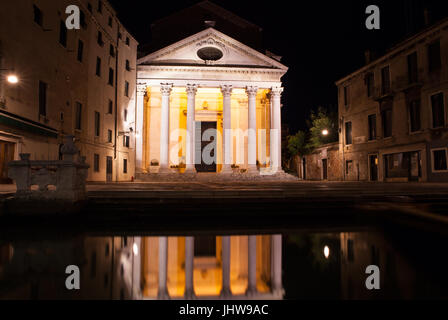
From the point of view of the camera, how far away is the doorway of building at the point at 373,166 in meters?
24.7

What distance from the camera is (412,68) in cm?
2119

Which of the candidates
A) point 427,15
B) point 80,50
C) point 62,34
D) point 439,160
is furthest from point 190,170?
point 427,15

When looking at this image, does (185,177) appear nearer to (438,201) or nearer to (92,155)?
(92,155)

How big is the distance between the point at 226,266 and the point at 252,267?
0.44m

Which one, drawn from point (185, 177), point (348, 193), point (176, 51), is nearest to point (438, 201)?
point (348, 193)

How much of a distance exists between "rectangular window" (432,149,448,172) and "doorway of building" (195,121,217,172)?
747 inches

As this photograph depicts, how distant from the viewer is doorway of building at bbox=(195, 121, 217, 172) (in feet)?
99.9

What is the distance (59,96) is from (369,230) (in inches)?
711

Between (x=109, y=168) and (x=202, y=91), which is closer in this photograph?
(x=109, y=168)

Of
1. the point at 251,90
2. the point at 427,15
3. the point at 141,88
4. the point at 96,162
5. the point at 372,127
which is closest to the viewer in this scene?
the point at 427,15

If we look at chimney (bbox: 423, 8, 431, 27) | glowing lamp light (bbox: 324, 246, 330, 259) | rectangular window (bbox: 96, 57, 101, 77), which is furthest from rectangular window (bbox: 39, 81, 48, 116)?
chimney (bbox: 423, 8, 431, 27)

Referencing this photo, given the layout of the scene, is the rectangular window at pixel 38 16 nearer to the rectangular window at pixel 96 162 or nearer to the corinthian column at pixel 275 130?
the rectangular window at pixel 96 162

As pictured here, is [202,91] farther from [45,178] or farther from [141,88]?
[45,178]

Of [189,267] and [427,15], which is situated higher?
[427,15]
